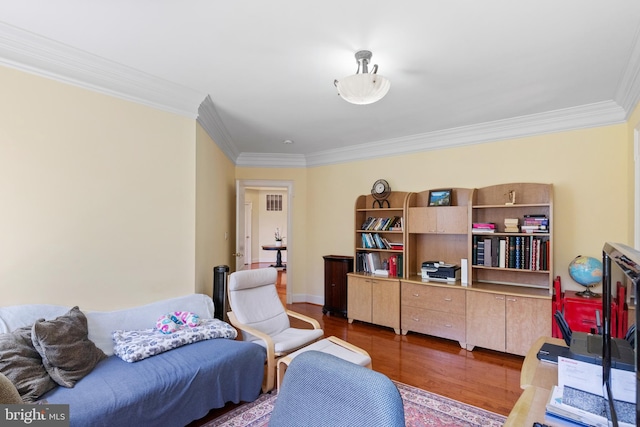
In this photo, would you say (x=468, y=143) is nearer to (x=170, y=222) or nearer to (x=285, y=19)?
(x=285, y=19)

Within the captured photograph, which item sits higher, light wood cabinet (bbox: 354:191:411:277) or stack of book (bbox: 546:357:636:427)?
light wood cabinet (bbox: 354:191:411:277)

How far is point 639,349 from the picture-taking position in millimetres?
748

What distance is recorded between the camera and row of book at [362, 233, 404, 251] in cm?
451

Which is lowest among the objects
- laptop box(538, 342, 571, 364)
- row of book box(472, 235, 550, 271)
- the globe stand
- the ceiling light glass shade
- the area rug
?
the area rug

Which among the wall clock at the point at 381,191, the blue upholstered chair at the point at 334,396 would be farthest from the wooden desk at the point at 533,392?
the wall clock at the point at 381,191

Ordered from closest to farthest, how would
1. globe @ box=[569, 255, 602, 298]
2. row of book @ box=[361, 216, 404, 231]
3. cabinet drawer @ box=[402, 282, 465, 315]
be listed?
globe @ box=[569, 255, 602, 298]
cabinet drawer @ box=[402, 282, 465, 315]
row of book @ box=[361, 216, 404, 231]

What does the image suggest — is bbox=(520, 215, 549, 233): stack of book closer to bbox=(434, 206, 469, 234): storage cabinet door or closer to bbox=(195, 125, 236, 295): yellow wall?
bbox=(434, 206, 469, 234): storage cabinet door

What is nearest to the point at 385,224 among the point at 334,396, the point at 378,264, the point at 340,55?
the point at 378,264

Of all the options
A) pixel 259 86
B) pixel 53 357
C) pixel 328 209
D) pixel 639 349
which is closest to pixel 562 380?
pixel 639 349

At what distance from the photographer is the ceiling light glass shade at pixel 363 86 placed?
221cm

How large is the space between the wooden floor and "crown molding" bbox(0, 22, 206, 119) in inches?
105

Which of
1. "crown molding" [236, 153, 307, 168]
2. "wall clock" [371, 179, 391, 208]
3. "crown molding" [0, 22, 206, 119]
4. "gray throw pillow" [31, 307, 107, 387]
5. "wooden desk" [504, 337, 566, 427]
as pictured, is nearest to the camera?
"wooden desk" [504, 337, 566, 427]

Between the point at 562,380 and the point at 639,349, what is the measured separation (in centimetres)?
58

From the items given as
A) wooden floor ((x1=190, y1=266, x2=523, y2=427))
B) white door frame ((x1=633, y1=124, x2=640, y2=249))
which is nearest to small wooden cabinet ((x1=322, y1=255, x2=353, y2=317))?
wooden floor ((x1=190, y1=266, x2=523, y2=427))
